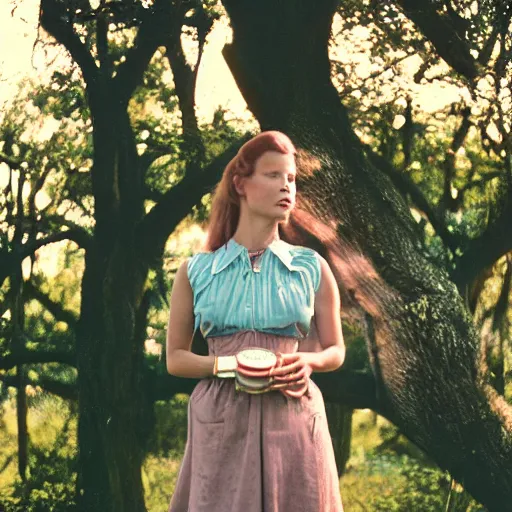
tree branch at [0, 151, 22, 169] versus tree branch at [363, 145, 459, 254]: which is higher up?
tree branch at [0, 151, 22, 169]

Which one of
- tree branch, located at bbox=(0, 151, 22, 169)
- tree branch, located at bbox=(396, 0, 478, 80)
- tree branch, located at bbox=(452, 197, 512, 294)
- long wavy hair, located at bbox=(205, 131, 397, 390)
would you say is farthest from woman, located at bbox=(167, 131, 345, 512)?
tree branch, located at bbox=(396, 0, 478, 80)

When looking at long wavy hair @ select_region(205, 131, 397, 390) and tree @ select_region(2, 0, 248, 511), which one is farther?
tree @ select_region(2, 0, 248, 511)

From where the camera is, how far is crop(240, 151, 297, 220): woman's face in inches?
135

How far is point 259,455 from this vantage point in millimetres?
Result: 3266

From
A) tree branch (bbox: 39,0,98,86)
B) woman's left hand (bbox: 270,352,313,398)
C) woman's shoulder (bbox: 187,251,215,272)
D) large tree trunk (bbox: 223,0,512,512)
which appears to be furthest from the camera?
tree branch (bbox: 39,0,98,86)

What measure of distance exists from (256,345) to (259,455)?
332mm

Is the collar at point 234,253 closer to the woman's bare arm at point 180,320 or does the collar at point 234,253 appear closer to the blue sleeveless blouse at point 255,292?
the blue sleeveless blouse at point 255,292

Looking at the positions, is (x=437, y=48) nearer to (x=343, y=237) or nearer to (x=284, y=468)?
(x=343, y=237)

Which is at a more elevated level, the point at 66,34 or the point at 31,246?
the point at 66,34

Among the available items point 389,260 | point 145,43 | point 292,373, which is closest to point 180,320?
point 292,373

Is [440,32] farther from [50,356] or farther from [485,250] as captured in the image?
[50,356]

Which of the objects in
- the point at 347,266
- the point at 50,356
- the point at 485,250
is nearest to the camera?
the point at 347,266

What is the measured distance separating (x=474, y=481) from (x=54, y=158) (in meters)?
2.97

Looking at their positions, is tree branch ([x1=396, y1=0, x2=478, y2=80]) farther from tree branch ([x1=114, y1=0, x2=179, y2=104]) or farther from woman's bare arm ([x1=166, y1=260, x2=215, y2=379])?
woman's bare arm ([x1=166, y1=260, x2=215, y2=379])
